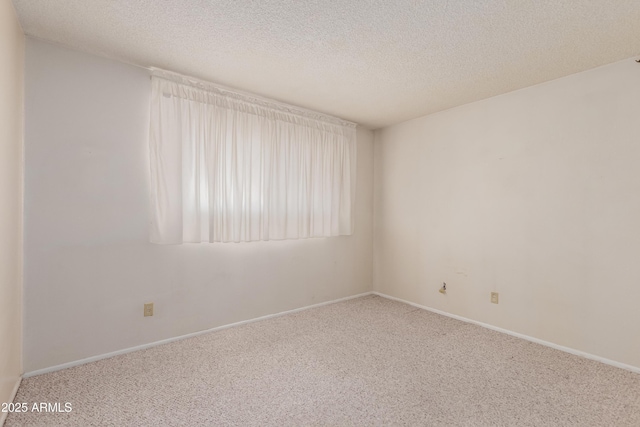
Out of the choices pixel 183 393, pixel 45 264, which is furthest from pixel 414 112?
pixel 45 264

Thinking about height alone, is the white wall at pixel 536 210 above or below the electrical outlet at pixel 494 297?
above

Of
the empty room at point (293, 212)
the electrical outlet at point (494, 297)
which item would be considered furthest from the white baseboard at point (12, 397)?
the electrical outlet at point (494, 297)

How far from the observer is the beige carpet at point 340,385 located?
5.56ft

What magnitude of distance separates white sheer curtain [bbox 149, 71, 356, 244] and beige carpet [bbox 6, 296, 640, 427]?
997mm

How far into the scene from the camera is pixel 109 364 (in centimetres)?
224

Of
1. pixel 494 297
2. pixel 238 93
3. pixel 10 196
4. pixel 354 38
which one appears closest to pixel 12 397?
pixel 10 196

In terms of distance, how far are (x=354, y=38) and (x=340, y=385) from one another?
7.40 feet

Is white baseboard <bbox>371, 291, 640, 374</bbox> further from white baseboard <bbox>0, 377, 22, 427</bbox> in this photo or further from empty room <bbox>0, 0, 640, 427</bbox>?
white baseboard <bbox>0, 377, 22, 427</bbox>

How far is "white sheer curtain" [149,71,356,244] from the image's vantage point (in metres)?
2.57

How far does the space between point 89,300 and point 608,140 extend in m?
4.06

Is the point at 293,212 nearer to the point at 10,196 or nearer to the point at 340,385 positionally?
the point at 340,385

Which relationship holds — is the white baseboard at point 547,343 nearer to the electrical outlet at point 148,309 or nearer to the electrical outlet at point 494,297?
the electrical outlet at point 494,297

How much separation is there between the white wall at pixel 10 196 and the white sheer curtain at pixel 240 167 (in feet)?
2.56

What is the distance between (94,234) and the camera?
7.55ft
